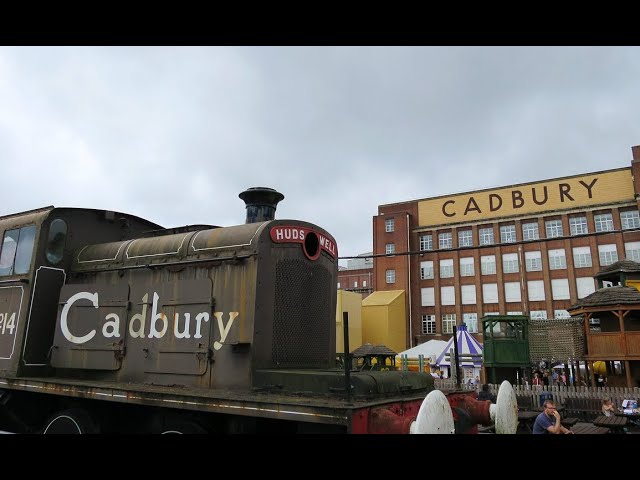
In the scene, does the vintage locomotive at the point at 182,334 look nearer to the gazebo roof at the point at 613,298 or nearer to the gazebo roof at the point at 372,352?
the gazebo roof at the point at 372,352

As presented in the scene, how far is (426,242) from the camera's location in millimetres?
45625

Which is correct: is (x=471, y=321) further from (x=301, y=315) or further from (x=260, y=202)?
(x=301, y=315)

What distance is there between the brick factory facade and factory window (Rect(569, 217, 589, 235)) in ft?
0.24

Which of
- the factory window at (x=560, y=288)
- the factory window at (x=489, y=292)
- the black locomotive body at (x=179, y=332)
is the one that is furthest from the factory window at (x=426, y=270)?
the black locomotive body at (x=179, y=332)

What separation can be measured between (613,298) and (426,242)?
28.5 m

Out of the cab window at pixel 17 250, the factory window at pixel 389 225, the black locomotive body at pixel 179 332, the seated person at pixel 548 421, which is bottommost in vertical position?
the seated person at pixel 548 421

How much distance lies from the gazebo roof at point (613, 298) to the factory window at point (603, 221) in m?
24.9

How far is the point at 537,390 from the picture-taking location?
16078mm

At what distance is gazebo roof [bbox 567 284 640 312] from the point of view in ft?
55.5

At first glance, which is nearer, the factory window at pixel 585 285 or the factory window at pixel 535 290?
the factory window at pixel 585 285

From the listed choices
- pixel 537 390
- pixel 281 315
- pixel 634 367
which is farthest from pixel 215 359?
pixel 634 367

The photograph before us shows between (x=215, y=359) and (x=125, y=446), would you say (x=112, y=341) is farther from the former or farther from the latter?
(x=125, y=446)

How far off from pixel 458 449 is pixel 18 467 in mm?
1346

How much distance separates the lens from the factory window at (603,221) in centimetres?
3921
